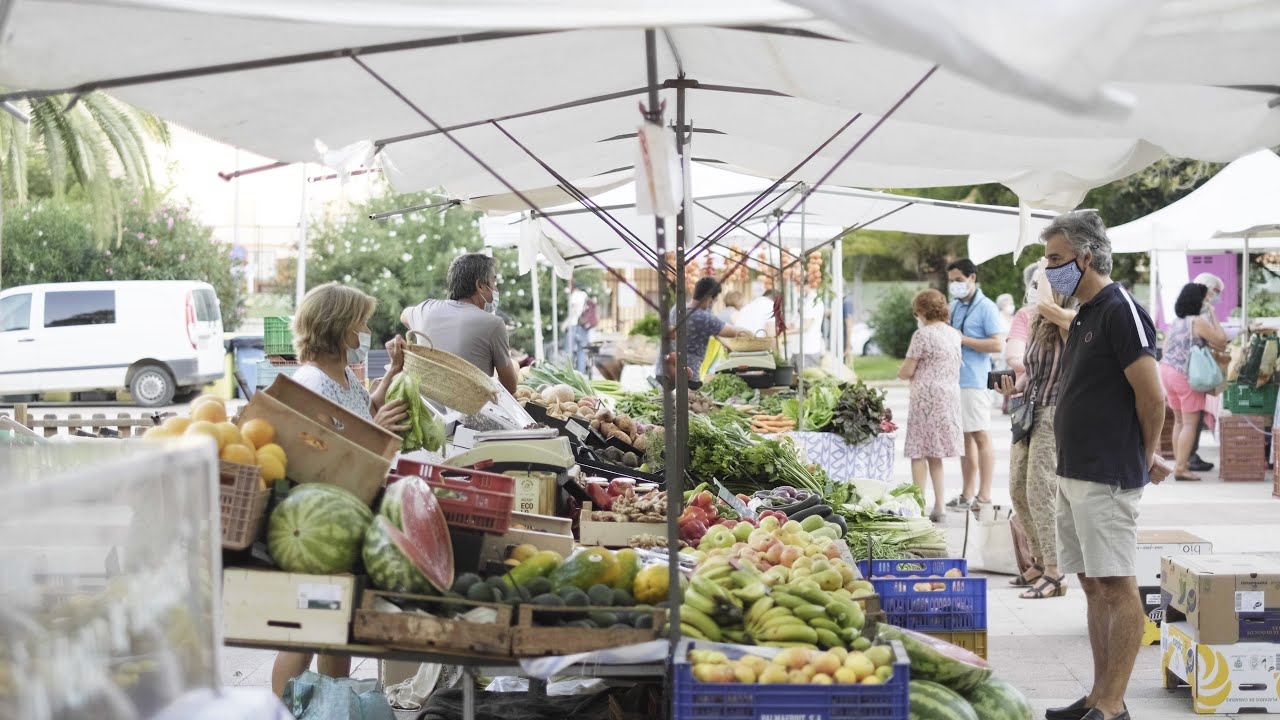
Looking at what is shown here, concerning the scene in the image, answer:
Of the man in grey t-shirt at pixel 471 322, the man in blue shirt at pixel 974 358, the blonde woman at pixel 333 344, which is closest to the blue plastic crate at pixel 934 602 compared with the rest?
the blonde woman at pixel 333 344

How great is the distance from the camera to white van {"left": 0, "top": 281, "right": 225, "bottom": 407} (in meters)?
19.8

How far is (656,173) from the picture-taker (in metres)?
3.11

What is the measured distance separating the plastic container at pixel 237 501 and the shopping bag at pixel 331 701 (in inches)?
34.0

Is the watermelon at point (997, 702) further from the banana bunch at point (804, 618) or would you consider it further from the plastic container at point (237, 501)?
the plastic container at point (237, 501)

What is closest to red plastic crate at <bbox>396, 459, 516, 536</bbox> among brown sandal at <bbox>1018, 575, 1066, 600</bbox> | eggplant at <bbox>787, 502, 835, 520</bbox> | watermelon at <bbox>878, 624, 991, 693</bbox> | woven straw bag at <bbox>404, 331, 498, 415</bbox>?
watermelon at <bbox>878, 624, 991, 693</bbox>

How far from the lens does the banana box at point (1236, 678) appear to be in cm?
482

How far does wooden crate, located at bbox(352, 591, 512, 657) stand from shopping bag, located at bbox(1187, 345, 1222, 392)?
9710mm

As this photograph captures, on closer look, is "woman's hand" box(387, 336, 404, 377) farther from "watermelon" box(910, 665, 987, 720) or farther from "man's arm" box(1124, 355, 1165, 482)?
"man's arm" box(1124, 355, 1165, 482)

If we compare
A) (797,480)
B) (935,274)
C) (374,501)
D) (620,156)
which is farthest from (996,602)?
(935,274)

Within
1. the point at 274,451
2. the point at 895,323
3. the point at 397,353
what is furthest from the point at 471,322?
the point at 895,323

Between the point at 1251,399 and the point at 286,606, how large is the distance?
10740 mm

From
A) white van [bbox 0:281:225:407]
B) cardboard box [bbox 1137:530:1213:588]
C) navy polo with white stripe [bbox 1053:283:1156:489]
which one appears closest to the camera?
navy polo with white stripe [bbox 1053:283:1156:489]

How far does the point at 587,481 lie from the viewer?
5328 mm

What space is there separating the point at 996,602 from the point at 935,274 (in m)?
29.7
